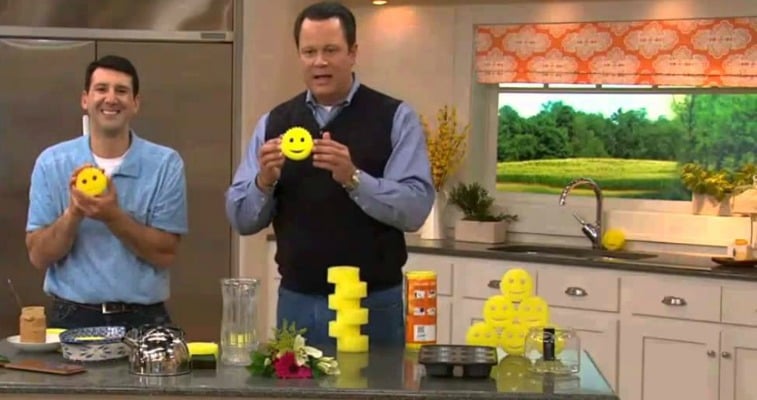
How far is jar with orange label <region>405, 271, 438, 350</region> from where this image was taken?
3.01m

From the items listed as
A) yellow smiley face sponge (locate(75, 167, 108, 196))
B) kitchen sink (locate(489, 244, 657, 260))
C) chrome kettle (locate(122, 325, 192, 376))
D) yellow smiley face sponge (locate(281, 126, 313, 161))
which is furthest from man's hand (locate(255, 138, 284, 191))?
kitchen sink (locate(489, 244, 657, 260))

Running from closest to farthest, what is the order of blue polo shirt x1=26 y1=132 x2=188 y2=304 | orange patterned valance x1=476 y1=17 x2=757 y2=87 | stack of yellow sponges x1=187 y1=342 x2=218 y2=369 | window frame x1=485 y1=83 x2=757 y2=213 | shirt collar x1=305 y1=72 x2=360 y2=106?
stack of yellow sponges x1=187 y1=342 x2=218 y2=369, blue polo shirt x1=26 y1=132 x2=188 y2=304, shirt collar x1=305 y1=72 x2=360 y2=106, orange patterned valance x1=476 y1=17 x2=757 y2=87, window frame x1=485 y1=83 x2=757 y2=213

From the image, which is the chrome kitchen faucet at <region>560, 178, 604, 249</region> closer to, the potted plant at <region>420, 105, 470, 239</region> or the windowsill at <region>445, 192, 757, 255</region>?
the windowsill at <region>445, 192, 757, 255</region>

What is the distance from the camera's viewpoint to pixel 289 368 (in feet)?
8.75

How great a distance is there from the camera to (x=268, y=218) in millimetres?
3281

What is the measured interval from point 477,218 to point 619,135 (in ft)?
2.38

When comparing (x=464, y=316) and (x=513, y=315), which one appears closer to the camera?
(x=513, y=315)

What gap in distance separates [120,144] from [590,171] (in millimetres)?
2816

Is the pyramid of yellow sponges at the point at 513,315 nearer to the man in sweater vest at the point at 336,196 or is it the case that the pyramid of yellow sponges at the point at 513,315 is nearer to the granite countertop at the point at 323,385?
the granite countertop at the point at 323,385

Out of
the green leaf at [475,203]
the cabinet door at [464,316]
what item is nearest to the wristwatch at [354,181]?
the cabinet door at [464,316]

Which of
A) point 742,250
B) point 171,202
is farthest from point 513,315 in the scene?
point 742,250

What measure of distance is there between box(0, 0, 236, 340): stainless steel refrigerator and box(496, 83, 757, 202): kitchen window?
1342 mm

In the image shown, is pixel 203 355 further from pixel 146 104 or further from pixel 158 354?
pixel 146 104

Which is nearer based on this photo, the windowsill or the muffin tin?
the muffin tin
